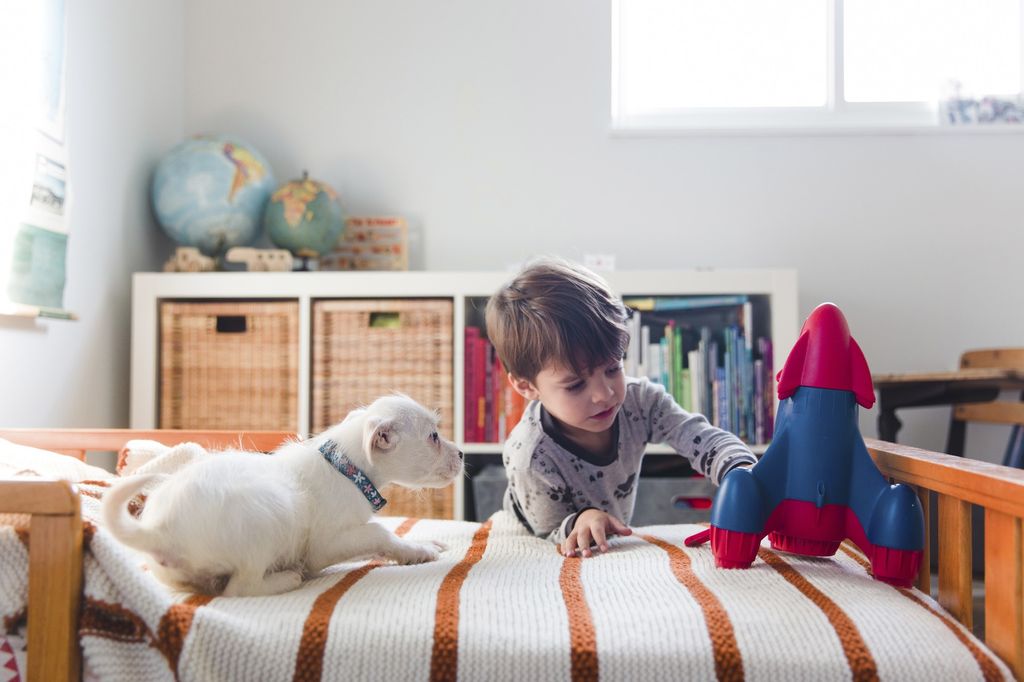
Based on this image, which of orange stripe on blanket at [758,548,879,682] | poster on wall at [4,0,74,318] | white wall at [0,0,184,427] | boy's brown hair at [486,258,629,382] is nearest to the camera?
orange stripe on blanket at [758,548,879,682]

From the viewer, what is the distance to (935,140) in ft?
8.47

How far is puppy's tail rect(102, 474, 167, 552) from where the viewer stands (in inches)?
31.6

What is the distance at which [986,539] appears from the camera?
848 millimetres

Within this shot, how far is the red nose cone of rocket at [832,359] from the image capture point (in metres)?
0.96

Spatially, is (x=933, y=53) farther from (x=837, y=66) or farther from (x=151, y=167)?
(x=151, y=167)

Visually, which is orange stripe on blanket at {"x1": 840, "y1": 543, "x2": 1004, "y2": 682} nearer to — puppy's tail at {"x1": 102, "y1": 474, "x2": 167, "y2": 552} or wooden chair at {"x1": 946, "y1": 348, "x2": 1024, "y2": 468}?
puppy's tail at {"x1": 102, "y1": 474, "x2": 167, "y2": 552}

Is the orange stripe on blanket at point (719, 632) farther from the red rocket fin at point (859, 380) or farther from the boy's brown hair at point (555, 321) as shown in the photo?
the boy's brown hair at point (555, 321)

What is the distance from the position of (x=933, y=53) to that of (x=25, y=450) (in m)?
2.81

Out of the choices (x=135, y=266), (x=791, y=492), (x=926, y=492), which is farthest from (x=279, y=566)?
(x=135, y=266)

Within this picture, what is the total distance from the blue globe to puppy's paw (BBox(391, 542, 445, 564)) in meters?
1.65

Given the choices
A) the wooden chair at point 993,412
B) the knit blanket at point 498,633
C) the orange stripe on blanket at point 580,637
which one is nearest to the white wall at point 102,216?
the knit blanket at point 498,633

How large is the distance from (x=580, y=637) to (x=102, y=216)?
2.00 meters

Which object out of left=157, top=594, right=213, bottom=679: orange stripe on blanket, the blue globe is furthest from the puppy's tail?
the blue globe

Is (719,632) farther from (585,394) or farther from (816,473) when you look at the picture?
(585,394)
